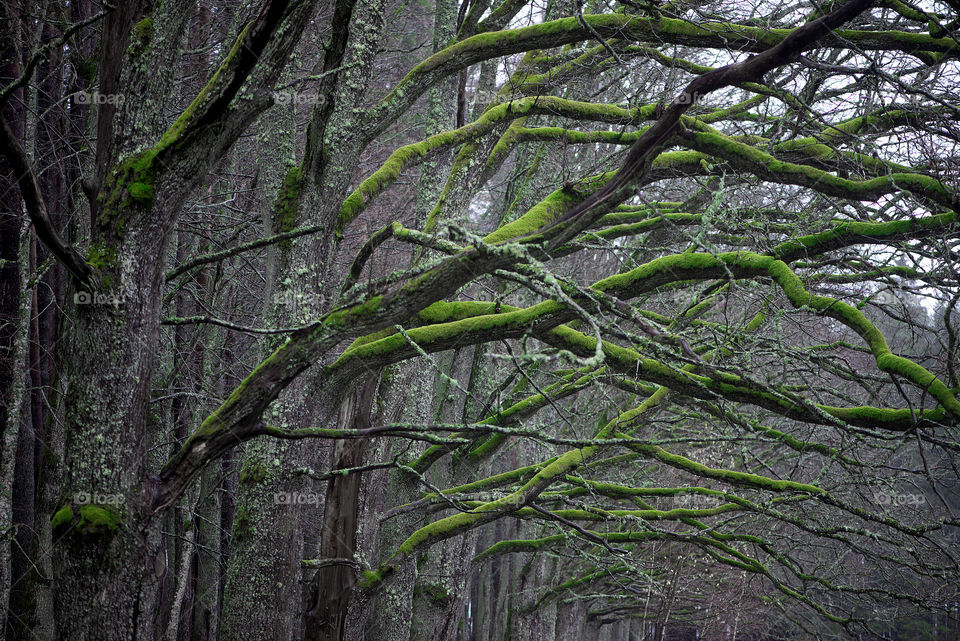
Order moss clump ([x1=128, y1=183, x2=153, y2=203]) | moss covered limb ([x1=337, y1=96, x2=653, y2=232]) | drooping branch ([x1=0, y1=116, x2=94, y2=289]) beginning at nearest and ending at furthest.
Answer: drooping branch ([x1=0, y1=116, x2=94, y2=289]) → moss clump ([x1=128, y1=183, x2=153, y2=203]) → moss covered limb ([x1=337, y1=96, x2=653, y2=232])

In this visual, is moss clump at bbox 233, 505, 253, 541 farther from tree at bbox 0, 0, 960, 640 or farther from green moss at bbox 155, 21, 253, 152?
green moss at bbox 155, 21, 253, 152

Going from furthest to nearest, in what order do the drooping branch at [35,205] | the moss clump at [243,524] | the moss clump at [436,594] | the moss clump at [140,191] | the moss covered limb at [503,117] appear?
1. the moss clump at [436,594]
2. the moss covered limb at [503,117]
3. the moss clump at [243,524]
4. the moss clump at [140,191]
5. the drooping branch at [35,205]

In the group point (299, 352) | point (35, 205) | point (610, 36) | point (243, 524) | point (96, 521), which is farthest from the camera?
point (610, 36)

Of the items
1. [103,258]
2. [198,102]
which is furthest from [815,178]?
[103,258]

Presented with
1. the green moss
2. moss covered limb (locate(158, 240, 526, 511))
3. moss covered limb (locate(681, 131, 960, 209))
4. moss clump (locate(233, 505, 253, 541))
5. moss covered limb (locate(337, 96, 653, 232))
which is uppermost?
moss covered limb (locate(337, 96, 653, 232))

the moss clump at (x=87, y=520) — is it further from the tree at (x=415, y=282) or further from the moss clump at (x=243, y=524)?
the moss clump at (x=243, y=524)

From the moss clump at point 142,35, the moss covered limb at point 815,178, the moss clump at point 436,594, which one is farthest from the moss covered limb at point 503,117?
the moss clump at point 436,594

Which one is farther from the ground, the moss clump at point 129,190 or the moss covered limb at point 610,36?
the moss covered limb at point 610,36

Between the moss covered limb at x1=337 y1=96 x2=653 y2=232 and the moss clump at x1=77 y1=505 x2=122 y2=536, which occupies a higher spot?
the moss covered limb at x1=337 y1=96 x2=653 y2=232

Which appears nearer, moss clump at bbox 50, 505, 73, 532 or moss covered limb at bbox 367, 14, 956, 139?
moss clump at bbox 50, 505, 73, 532

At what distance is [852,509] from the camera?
16.6 ft

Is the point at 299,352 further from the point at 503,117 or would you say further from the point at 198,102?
the point at 503,117

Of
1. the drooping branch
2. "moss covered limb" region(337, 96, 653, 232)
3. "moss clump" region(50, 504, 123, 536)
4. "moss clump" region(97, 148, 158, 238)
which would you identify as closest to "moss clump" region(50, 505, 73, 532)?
"moss clump" region(50, 504, 123, 536)

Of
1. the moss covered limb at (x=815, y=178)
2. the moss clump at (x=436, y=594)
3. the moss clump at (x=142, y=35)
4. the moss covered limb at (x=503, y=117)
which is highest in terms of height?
the moss covered limb at (x=503, y=117)
